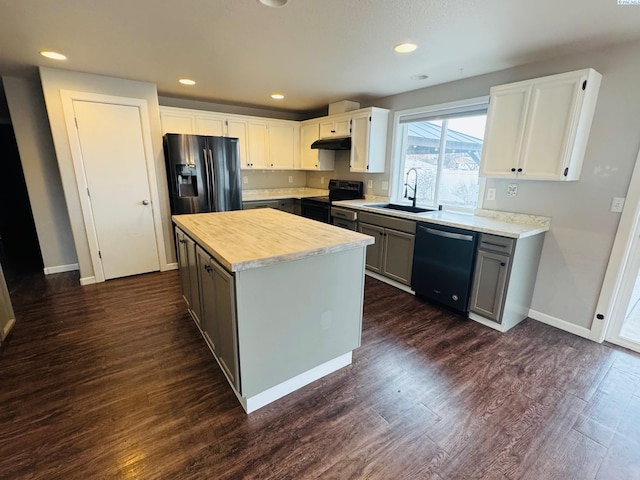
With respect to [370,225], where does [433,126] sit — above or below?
above

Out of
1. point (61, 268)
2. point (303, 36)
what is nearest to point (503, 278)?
point (303, 36)

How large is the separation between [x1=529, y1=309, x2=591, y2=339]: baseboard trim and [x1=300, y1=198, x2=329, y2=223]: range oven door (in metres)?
2.69

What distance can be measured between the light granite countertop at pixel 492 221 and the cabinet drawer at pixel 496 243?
0.05m

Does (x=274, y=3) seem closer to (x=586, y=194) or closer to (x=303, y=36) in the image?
(x=303, y=36)

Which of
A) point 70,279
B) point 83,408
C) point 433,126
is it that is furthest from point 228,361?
point 433,126

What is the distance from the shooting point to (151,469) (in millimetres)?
1422

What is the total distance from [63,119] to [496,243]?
4.51 meters

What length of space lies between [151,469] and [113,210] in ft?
10.3

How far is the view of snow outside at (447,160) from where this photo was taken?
3.31 metres

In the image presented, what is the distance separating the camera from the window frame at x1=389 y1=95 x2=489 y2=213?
3160mm

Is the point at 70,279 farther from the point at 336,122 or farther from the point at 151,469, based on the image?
the point at 336,122

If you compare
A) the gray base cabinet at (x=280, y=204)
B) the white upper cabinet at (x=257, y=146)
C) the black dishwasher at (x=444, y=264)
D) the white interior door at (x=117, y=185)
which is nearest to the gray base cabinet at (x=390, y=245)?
the black dishwasher at (x=444, y=264)

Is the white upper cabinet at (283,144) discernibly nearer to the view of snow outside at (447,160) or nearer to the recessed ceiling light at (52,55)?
the view of snow outside at (447,160)

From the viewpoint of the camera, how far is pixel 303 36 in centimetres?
218
